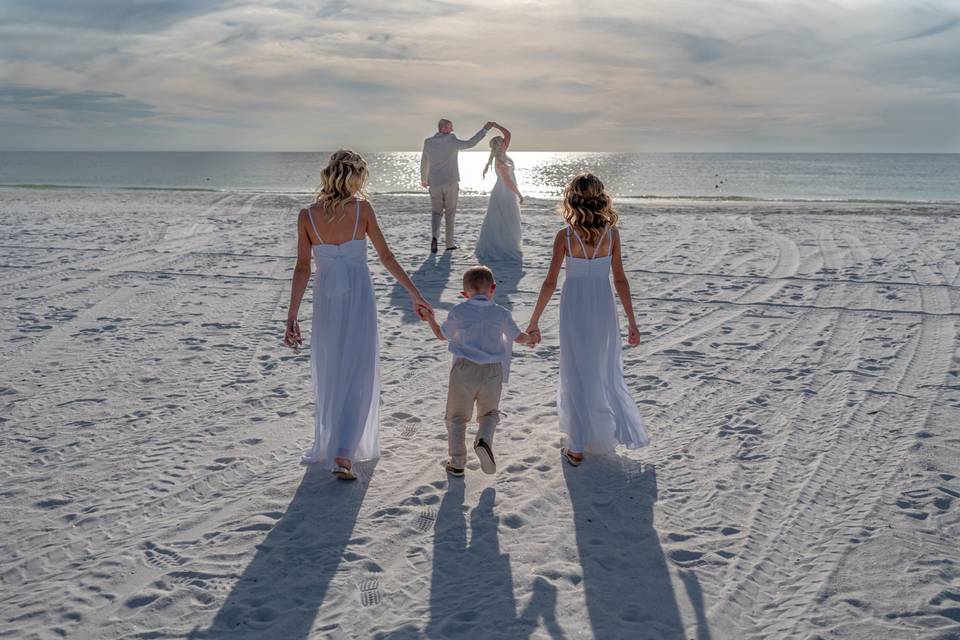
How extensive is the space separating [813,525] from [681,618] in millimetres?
1252

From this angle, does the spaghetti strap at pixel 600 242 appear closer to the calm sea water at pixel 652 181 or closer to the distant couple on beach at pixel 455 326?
the distant couple on beach at pixel 455 326

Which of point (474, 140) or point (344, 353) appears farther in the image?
point (474, 140)

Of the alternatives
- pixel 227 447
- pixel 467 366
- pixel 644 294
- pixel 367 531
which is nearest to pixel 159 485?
pixel 227 447

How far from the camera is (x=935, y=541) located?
3.80 metres

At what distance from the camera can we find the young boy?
4.32 metres

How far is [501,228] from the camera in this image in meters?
12.3

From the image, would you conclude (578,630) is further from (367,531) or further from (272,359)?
(272,359)

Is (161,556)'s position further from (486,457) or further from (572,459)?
(572,459)

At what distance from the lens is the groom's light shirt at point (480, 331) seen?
4328 millimetres

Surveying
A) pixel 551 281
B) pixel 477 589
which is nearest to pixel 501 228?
pixel 551 281

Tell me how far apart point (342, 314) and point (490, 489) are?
1452mm

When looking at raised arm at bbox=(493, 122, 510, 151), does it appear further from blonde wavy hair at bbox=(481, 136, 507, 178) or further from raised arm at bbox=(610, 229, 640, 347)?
raised arm at bbox=(610, 229, 640, 347)

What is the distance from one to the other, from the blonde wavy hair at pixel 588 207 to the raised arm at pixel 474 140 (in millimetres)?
7298

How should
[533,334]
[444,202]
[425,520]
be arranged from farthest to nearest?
[444,202], [533,334], [425,520]
